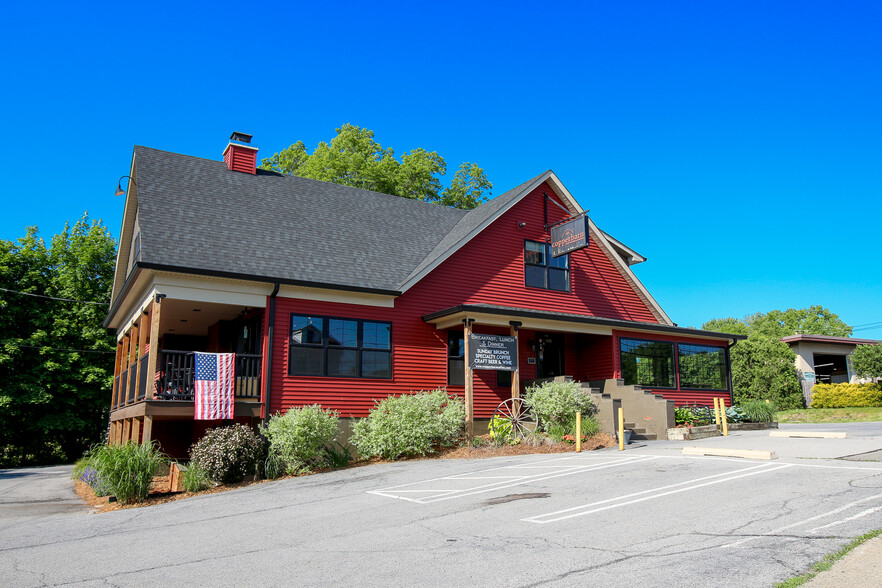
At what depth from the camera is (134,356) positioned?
64.4 ft

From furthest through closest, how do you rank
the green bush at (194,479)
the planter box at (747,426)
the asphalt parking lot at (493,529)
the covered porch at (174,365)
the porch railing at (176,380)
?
the planter box at (747,426) < the porch railing at (176,380) < the covered porch at (174,365) < the green bush at (194,479) < the asphalt parking lot at (493,529)

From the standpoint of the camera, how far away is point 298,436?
14.8m

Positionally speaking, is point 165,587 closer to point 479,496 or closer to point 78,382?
point 479,496

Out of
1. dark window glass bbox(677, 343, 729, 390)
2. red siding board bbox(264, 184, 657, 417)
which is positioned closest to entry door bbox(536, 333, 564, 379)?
red siding board bbox(264, 184, 657, 417)

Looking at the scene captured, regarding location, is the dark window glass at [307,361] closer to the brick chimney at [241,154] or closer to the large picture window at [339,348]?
the large picture window at [339,348]

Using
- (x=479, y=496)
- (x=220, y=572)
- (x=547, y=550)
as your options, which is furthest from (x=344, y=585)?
(x=479, y=496)

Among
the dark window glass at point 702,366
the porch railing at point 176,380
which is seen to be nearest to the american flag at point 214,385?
the porch railing at point 176,380

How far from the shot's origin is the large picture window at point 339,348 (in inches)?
687

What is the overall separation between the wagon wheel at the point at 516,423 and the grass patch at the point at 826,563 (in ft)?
36.0

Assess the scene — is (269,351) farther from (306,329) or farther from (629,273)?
(629,273)

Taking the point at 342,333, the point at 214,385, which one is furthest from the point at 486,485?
the point at 342,333

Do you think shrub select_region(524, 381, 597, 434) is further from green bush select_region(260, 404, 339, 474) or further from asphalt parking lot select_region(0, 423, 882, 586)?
green bush select_region(260, 404, 339, 474)

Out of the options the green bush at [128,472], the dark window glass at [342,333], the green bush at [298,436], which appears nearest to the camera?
the green bush at [128,472]

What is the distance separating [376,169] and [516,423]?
20.3m
